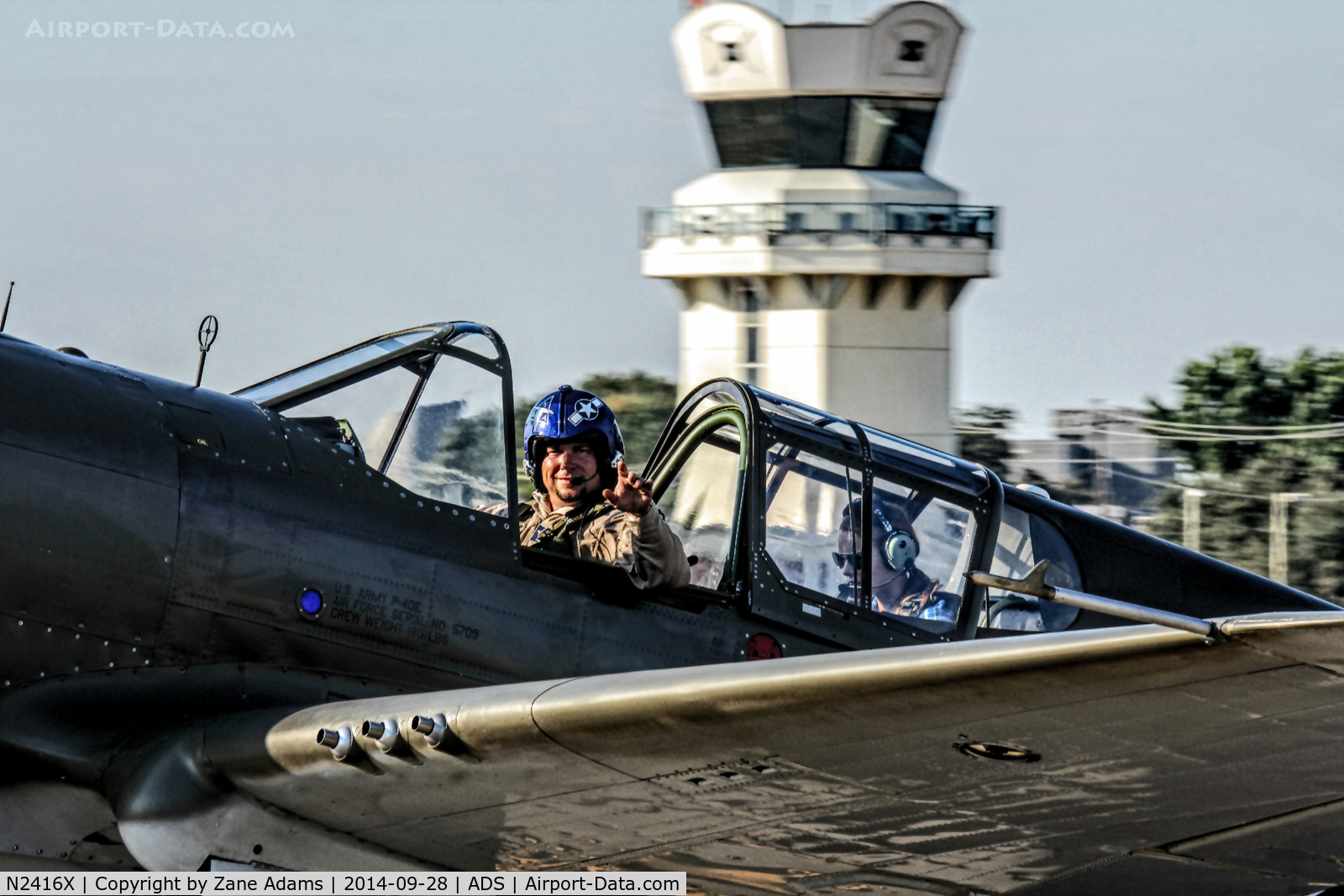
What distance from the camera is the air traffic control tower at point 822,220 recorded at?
32.8 metres

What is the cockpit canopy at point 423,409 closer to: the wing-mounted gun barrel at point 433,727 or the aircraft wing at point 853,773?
the aircraft wing at point 853,773

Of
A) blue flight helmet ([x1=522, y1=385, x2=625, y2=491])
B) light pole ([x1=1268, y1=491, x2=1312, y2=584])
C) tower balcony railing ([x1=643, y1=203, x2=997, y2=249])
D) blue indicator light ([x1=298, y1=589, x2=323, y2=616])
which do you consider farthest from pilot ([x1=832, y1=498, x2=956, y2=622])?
tower balcony railing ([x1=643, y1=203, x2=997, y2=249])

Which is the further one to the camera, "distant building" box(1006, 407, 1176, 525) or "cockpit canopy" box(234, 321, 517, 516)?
"distant building" box(1006, 407, 1176, 525)

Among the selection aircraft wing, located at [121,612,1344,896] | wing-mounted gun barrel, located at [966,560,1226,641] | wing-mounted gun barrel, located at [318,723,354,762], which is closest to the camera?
wing-mounted gun barrel, located at [966,560,1226,641]

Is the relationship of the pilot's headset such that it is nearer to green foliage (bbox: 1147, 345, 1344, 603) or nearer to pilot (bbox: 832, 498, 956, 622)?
pilot (bbox: 832, 498, 956, 622)

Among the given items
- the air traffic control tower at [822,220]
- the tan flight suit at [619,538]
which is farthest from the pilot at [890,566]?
the air traffic control tower at [822,220]

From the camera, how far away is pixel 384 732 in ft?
13.5

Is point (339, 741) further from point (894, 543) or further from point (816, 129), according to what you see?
point (816, 129)

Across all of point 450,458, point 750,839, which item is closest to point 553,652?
point 450,458

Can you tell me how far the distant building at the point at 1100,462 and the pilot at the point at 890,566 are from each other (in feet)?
89.9

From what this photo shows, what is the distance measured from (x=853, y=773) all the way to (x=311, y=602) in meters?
1.78

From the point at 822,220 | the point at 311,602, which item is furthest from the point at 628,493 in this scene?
the point at 822,220

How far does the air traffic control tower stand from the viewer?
32.8 meters
